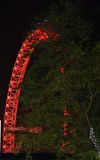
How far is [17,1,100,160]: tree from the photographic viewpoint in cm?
1919

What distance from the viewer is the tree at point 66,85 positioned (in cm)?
1919

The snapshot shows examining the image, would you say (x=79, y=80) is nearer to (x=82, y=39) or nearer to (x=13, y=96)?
(x=82, y=39)

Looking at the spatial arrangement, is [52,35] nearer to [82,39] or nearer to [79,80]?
[82,39]

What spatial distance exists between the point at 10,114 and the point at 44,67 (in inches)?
768

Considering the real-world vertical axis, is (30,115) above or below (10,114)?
below

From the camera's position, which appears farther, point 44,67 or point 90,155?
point 44,67

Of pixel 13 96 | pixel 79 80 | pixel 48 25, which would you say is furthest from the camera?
pixel 13 96

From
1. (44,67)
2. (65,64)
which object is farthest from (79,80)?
(44,67)

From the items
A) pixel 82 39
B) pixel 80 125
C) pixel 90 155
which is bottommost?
pixel 90 155

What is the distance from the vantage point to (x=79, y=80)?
19.1 meters

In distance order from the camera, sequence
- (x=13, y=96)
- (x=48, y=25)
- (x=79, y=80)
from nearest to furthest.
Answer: (x=79, y=80), (x=48, y=25), (x=13, y=96)

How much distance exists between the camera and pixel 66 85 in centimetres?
1912

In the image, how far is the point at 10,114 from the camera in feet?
132

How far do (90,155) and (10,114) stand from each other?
848 inches
